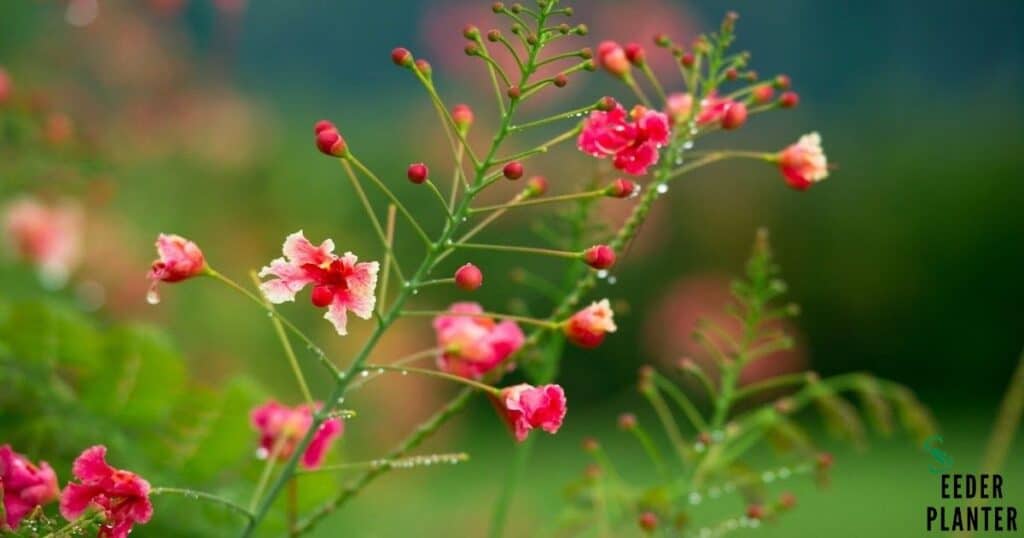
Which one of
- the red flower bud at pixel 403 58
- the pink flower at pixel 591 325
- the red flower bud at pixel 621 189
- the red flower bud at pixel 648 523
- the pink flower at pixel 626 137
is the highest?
the red flower bud at pixel 403 58

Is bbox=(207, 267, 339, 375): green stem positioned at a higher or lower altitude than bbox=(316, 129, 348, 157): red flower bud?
lower

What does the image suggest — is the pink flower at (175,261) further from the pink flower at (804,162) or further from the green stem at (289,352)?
the pink flower at (804,162)

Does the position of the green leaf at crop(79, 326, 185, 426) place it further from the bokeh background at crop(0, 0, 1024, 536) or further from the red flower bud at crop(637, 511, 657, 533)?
the red flower bud at crop(637, 511, 657, 533)

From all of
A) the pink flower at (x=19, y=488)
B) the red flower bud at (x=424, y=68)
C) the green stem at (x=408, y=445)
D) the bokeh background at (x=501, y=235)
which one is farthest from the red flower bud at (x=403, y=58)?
the bokeh background at (x=501, y=235)

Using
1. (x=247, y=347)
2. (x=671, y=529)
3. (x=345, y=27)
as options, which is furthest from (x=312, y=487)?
(x=345, y=27)

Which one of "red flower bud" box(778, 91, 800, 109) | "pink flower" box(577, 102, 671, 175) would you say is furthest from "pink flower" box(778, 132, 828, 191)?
"pink flower" box(577, 102, 671, 175)

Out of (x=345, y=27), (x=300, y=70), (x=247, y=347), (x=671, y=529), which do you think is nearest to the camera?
(x=671, y=529)

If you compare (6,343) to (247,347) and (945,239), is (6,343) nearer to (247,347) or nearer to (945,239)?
(247,347)
